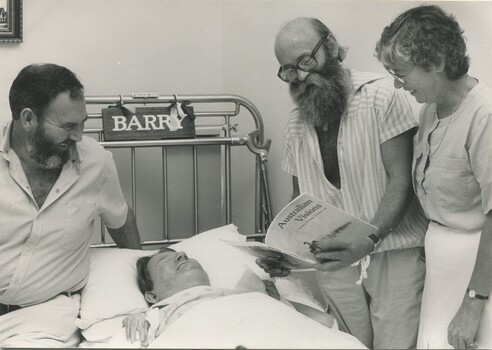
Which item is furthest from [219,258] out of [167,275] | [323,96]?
[323,96]

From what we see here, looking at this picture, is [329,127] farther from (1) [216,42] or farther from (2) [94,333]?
(1) [216,42]

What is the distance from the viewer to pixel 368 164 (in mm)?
1797

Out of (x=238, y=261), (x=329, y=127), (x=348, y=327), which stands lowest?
(x=348, y=327)

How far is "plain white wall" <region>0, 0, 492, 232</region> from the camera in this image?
8.95 feet

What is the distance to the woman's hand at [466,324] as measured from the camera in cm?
144

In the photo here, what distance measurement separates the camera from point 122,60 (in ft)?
9.70

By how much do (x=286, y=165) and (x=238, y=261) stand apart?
382 mm

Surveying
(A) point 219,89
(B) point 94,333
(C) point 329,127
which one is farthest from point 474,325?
(A) point 219,89

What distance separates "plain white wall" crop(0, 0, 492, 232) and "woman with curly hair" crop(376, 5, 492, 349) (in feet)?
3.47

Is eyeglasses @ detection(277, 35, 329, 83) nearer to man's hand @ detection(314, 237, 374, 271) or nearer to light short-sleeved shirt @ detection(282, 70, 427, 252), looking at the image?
light short-sleeved shirt @ detection(282, 70, 427, 252)

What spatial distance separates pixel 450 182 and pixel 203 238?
104 cm

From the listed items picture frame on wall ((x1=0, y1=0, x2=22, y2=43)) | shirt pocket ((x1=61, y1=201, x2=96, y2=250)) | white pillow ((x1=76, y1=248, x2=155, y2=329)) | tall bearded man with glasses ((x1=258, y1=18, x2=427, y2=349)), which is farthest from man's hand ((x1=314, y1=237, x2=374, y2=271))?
picture frame on wall ((x1=0, y1=0, x2=22, y2=43))

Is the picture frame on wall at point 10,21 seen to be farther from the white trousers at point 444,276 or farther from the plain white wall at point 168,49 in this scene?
the white trousers at point 444,276

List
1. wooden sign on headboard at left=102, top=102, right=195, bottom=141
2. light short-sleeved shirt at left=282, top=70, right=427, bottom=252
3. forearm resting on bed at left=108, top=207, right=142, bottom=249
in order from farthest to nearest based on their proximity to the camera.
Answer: wooden sign on headboard at left=102, top=102, right=195, bottom=141 < forearm resting on bed at left=108, top=207, right=142, bottom=249 < light short-sleeved shirt at left=282, top=70, right=427, bottom=252
